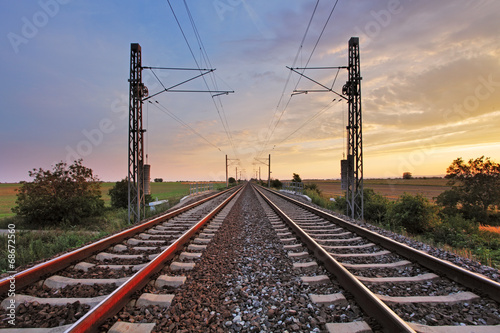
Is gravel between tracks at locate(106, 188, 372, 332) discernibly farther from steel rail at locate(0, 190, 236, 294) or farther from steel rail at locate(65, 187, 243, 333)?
steel rail at locate(0, 190, 236, 294)

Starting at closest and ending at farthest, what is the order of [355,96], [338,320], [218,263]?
[338,320] < [218,263] < [355,96]

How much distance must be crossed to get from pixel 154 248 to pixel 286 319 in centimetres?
360

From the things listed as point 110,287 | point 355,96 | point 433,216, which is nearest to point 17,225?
point 110,287

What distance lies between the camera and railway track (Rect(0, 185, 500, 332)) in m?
2.64

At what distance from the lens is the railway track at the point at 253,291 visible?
104 inches

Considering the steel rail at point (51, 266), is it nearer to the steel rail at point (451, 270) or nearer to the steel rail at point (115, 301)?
the steel rail at point (115, 301)

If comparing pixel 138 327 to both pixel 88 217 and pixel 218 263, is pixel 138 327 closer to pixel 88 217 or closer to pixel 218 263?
pixel 218 263

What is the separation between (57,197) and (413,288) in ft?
55.6

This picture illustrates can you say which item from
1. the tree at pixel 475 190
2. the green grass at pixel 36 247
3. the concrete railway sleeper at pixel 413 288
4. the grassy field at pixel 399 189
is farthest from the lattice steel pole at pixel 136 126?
the tree at pixel 475 190

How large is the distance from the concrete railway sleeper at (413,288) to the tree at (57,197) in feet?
47.1

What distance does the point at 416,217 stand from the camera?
12.9 meters

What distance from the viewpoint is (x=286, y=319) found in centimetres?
278

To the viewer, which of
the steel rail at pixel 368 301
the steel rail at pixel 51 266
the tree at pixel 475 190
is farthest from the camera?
the tree at pixel 475 190

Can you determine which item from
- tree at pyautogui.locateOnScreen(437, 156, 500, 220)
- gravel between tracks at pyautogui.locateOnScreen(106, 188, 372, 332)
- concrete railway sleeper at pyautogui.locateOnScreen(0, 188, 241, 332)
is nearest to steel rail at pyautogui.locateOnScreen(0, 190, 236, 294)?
concrete railway sleeper at pyautogui.locateOnScreen(0, 188, 241, 332)
